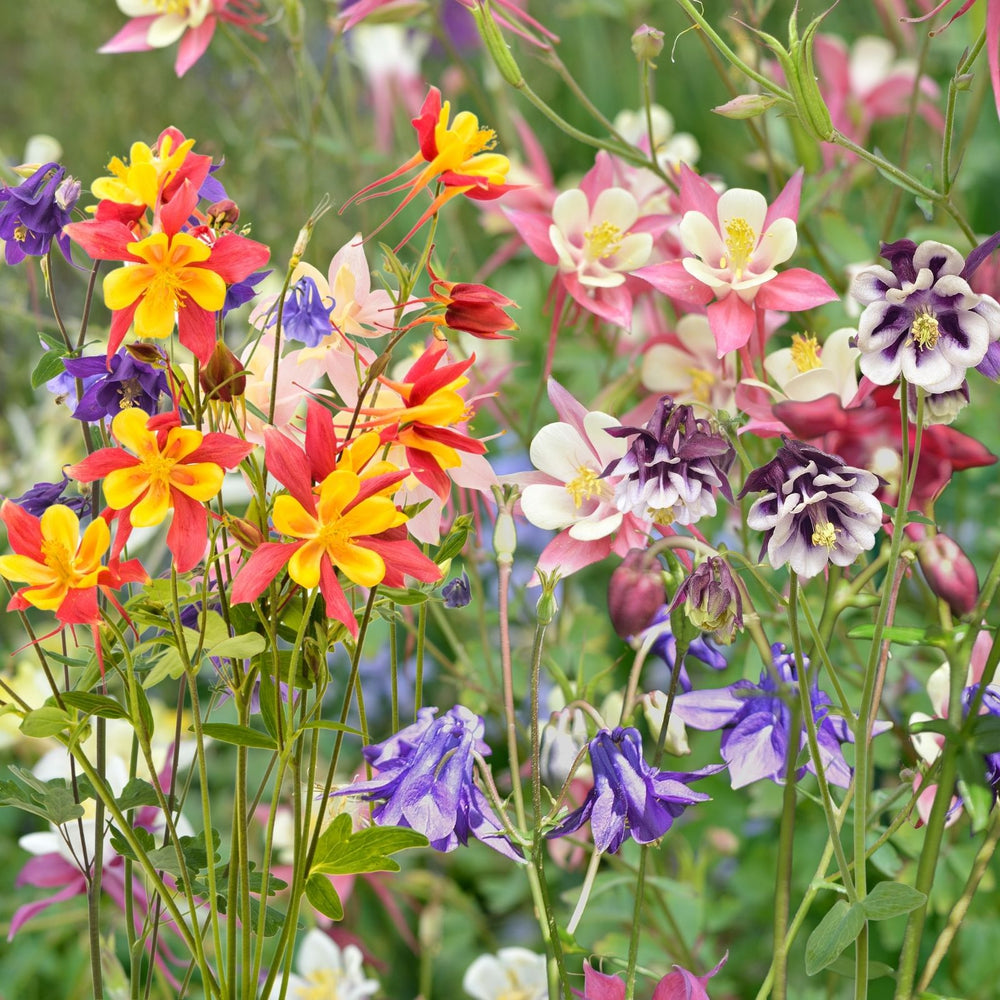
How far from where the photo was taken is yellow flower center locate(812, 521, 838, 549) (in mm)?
376

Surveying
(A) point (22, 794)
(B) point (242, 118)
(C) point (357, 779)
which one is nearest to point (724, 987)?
(C) point (357, 779)

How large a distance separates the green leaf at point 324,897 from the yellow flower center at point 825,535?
0.20m

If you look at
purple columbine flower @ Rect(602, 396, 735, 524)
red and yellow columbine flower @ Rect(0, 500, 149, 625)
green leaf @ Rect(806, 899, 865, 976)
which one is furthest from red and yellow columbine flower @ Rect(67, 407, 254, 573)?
green leaf @ Rect(806, 899, 865, 976)

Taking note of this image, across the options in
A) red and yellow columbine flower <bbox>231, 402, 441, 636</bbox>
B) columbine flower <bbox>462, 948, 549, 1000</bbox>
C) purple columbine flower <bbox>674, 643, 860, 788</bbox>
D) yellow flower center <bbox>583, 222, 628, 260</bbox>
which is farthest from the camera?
columbine flower <bbox>462, 948, 549, 1000</bbox>

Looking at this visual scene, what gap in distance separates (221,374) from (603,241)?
0.80 ft

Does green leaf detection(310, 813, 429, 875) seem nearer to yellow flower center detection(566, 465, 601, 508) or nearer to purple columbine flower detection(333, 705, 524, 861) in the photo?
purple columbine flower detection(333, 705, 524, 861)

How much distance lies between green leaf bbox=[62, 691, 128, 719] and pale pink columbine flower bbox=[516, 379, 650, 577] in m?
0.16

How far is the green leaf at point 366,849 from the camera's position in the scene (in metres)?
0.38

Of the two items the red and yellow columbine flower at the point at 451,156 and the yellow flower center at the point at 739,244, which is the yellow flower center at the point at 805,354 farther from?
the red and yellow columbine flower at the point at 451,156

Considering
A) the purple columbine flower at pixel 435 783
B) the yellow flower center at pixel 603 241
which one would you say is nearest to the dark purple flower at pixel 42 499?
the purple columbine flower at pixel 435 783

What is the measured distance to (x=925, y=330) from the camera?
1.19ft

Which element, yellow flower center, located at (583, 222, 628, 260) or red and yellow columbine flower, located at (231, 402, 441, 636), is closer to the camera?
red and yellow columbine flower, located at (231, 402, 441, 636)

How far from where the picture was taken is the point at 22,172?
0.44m

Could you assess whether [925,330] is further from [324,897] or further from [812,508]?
[324,897]
